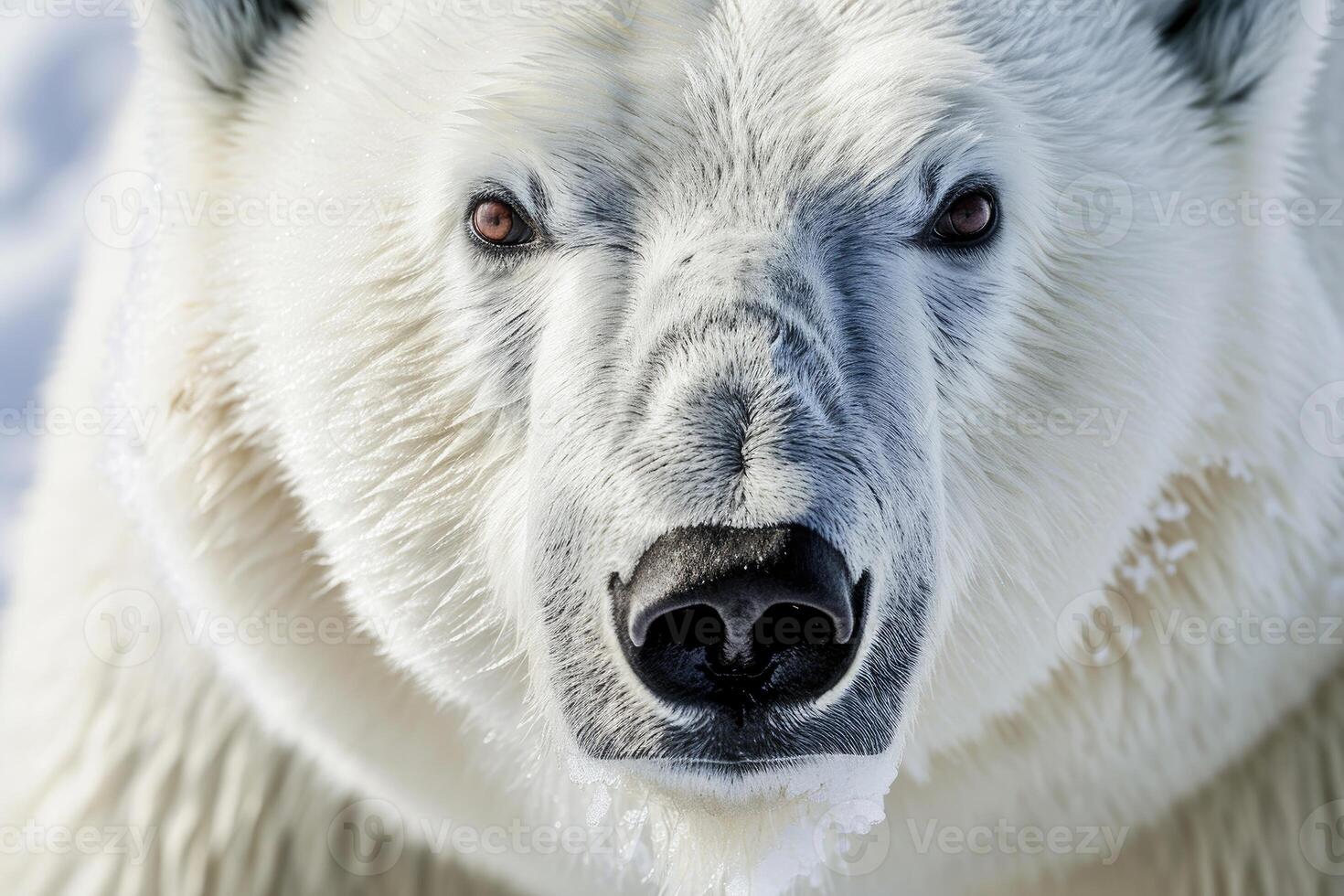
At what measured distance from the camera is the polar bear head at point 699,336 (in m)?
1.64

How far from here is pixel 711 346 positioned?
1.68 metres

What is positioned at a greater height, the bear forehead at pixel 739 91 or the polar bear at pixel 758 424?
the bear forehead at pixel 739 91

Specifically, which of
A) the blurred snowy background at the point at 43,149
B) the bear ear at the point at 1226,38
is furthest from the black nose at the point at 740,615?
the blurred snowy background at the point at 43,149

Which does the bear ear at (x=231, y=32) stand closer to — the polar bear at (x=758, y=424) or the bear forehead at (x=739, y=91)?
the polar bear at (x=758, y=424)

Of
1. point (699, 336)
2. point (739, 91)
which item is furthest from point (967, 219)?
point (699, 336)

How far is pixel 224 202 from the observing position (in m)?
2.36

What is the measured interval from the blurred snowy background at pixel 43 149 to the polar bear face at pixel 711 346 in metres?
3.39

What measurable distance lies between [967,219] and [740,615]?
754mm

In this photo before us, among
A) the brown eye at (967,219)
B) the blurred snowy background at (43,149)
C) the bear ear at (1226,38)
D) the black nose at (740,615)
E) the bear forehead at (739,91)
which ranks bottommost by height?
the blurred snowy background at (43,149)

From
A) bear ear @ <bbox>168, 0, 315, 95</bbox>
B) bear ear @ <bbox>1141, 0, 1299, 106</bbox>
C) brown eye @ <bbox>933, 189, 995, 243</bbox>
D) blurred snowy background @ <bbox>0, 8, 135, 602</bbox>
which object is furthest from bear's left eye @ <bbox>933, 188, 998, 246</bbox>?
blurred snowy background @ <bbox>0, 8, 135, 602</bbox>

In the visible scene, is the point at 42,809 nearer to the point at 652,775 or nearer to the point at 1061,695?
the point at 652,775

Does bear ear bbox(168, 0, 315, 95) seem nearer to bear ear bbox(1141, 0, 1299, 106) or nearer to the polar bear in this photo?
Answer: the polar bear

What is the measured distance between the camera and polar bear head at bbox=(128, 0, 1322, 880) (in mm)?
1645

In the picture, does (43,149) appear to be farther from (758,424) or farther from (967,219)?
(758,424)
